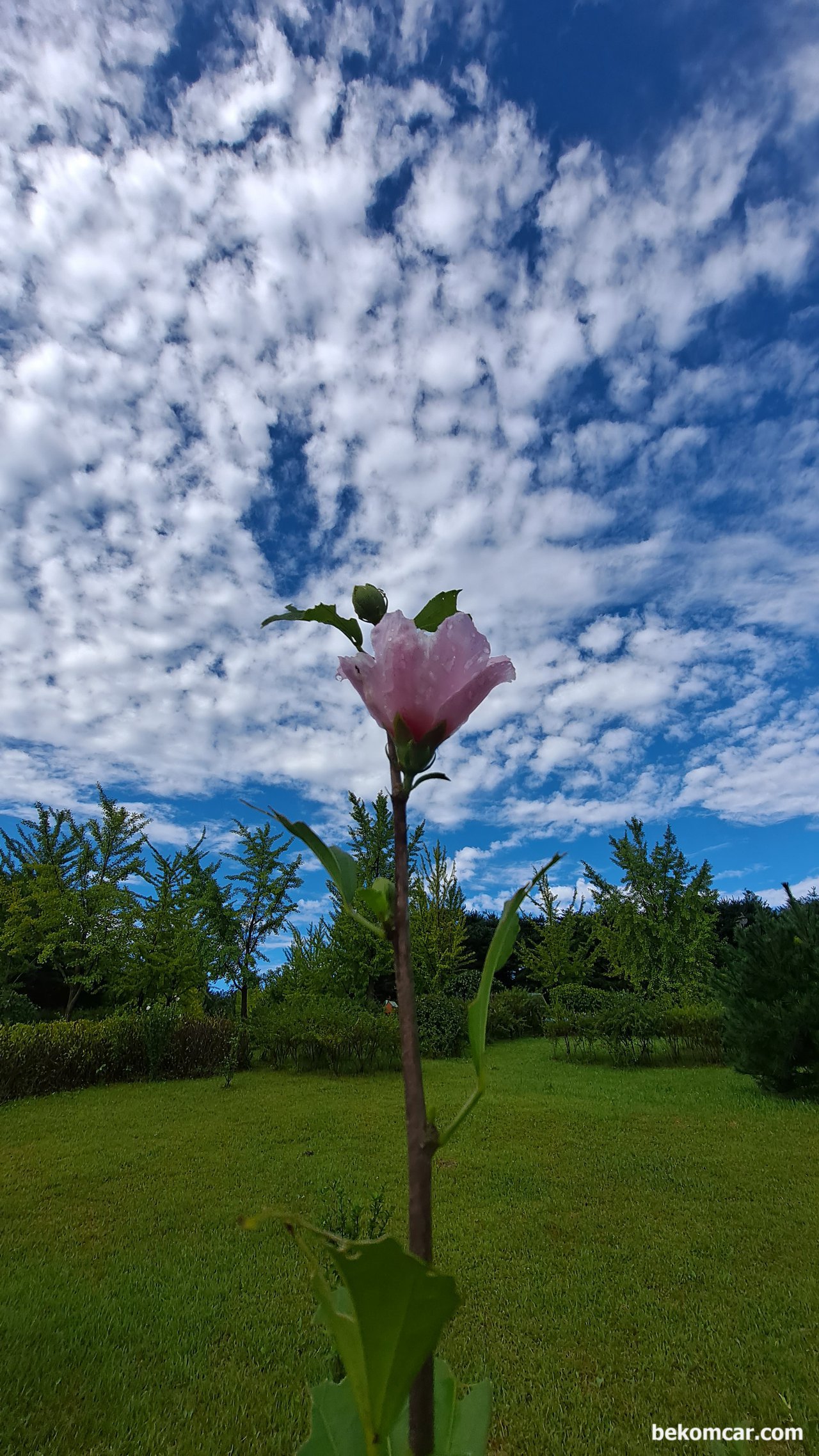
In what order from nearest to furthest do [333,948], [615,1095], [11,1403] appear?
[11,1403], [615,1095], [333,948]

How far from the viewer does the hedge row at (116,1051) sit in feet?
29.3

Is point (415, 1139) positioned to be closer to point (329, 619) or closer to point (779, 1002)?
point (329, 619)

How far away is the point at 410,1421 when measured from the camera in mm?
433

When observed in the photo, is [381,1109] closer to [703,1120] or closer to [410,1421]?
[703,1120]

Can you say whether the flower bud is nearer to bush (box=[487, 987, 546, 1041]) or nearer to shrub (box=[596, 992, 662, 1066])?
shrub (box=[596, 992, 662, 1066])

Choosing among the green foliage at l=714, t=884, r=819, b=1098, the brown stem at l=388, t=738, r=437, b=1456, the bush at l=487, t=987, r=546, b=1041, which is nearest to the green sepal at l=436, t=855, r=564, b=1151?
the brown stem at l=388, t=738, r=437, b=1456

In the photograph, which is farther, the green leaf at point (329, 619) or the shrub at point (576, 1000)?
the shrub at point (576, 1000)

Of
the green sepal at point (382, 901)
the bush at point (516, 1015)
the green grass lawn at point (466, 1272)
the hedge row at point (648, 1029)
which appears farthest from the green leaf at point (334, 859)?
the bush at point (516, 1015)

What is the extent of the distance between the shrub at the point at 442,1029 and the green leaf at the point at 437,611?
472 inches

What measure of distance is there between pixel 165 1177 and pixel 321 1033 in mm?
4888

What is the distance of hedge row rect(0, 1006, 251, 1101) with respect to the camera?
8938 mm

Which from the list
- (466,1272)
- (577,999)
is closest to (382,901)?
(466,1272)

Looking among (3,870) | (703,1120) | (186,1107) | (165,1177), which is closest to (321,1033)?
(186,1107)

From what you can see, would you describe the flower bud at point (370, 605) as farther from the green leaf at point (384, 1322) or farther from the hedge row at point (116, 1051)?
the hedge row at point (116, 1051)
